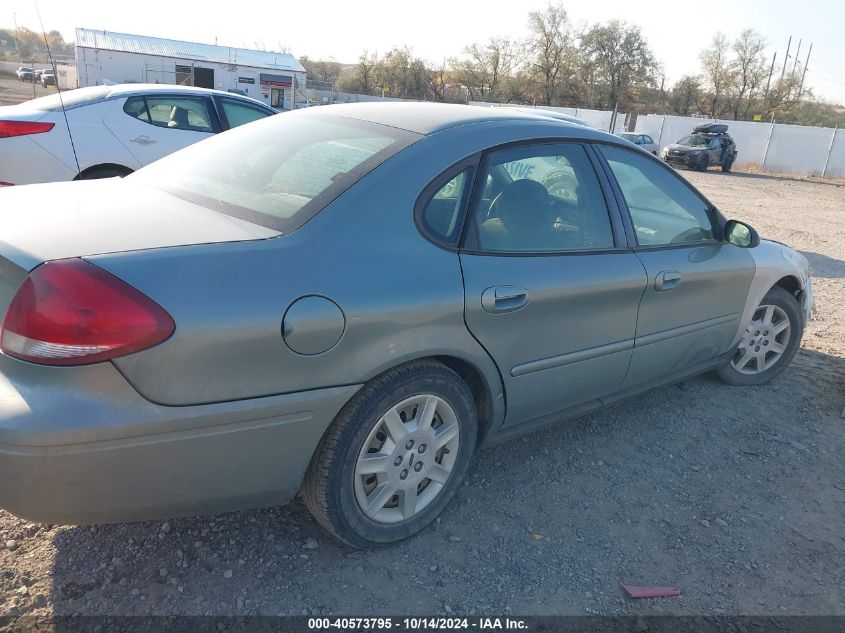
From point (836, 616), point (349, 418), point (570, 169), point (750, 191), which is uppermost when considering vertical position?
point (570, 169)

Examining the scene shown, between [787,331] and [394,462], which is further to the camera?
[787,331]

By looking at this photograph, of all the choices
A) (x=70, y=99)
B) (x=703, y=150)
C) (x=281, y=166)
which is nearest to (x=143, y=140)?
(x=70, y=99)

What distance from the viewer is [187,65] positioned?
46219 mm

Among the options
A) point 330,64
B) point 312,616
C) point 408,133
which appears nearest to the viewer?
point 312,616

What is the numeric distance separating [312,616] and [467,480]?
109 centimetres

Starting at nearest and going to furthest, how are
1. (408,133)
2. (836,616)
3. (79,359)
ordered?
(79,359), (836,616), (408,133)

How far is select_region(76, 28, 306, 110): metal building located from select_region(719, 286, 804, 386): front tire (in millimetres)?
43596

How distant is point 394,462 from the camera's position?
256 cm

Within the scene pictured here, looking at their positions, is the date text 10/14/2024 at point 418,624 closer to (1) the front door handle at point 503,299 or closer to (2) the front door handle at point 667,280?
(1) the front door handle at point 503,299

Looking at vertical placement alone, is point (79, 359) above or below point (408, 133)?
below

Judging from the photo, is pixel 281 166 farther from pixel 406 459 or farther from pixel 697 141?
pixel 697 141

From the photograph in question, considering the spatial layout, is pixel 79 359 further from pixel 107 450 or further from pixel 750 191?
pixel 750 191

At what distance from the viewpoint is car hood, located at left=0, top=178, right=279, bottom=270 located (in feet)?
6.73

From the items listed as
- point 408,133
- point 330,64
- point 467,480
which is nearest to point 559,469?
point 467,480
